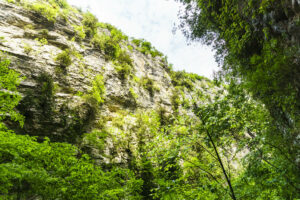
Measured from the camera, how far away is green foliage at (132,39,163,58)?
17.7 m

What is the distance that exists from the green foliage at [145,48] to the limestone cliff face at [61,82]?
524cm

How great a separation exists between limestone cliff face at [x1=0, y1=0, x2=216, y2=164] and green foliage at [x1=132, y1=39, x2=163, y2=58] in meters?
5.24

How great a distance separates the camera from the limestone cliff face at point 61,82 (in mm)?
7652

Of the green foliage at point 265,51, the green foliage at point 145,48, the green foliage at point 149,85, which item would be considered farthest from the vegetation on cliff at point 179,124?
the green foliage at point 145,48

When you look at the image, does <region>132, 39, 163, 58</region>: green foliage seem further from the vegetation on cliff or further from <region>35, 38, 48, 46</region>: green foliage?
<region>35, 38, 48, 46</region>: green foliage

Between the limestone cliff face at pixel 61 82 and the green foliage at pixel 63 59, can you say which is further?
the green foliage at pixel 63 59

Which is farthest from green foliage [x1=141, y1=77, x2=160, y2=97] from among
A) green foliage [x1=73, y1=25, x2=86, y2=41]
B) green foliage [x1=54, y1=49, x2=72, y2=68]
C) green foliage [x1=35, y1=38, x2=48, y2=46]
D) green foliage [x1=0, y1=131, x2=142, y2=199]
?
green foliage [x1=0, y1=131, x2=142, y2=199]

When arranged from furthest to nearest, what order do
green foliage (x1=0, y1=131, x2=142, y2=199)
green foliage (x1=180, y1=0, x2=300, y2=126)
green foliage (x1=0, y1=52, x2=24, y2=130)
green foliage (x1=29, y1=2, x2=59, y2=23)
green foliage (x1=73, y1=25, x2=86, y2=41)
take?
green foliage (x1=73, y1=25, x2=86, y2=41), green foliage (x1=29, y1=2, x2=59, y2=23), green foliage (x1=0, y1=52, x2=24, y2=130), green foliage (x1=0, y1=131, x2=142, y2=199), green foliage (x1=180, y1=0, x2=300, y2=126)

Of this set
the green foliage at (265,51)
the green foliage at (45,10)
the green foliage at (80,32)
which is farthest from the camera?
the green foliage at (80,32)

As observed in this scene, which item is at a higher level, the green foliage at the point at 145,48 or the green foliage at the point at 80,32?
the green foliage at the point at 145,48

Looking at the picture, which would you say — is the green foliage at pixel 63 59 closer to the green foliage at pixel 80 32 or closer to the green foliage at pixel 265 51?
the green foliage at pixel 80 32

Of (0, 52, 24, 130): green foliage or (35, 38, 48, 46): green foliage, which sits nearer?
(0, 52, 24, 130): green foliage

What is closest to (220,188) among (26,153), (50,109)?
(26,153)

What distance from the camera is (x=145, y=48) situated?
17.9m
